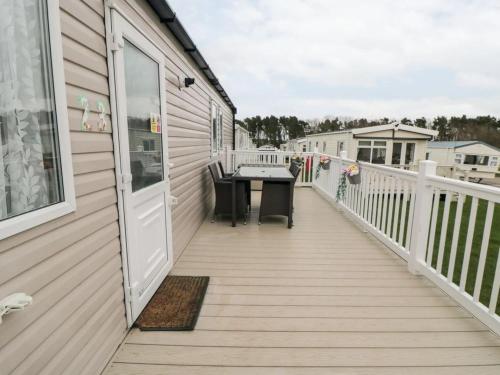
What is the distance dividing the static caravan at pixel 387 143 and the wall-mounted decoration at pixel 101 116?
13.3 meters

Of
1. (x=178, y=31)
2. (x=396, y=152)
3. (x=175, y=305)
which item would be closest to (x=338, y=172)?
(x=178, y=31)

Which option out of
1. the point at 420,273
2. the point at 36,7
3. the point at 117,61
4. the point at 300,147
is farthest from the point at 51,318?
the point at 300,147

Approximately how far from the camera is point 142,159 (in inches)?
87.5

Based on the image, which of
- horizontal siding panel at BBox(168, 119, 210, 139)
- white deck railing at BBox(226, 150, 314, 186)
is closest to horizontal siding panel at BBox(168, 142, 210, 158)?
horizontal siding panel at BBox(168, 119, 210, 139)

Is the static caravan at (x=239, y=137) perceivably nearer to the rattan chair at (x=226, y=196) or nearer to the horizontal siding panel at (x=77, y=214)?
the rattan chair at (x=226, y=196)

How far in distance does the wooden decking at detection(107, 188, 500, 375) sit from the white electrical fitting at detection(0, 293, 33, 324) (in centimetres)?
91

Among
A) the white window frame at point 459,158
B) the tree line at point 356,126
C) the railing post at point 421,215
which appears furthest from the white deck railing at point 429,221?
the tree line at point 356,126

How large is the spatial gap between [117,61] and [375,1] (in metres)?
6.42

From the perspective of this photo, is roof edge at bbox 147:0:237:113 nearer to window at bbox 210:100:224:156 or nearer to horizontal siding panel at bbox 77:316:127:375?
window at bbox 210:100:224:156

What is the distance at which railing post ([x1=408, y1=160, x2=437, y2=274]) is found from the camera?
2.75 m

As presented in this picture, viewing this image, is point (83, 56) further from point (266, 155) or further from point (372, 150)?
point (372, 150)

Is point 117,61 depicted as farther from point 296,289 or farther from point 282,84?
point 282,84

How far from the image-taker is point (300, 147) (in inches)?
1038

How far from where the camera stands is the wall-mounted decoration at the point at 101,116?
1616 mm
